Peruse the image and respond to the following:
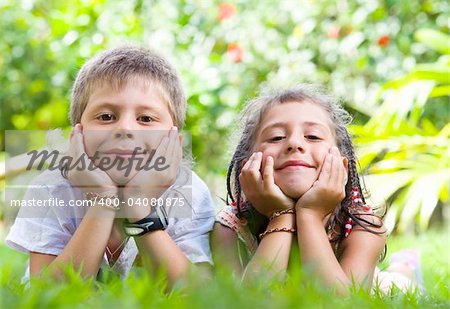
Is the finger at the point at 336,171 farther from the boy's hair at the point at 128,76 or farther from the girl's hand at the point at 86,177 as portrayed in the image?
the girl's hand at the point at 86,177

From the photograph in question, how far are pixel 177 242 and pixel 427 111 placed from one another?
215 inches

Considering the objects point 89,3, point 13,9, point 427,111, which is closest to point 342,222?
point 89,3

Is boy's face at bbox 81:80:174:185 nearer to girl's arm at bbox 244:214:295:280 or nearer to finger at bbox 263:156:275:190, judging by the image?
finger at bbox 263:156:275:190

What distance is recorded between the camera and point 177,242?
8.54 feet

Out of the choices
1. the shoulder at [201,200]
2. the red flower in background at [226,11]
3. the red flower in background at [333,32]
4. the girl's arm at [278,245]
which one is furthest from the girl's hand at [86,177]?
the red flower in background at [333,32]

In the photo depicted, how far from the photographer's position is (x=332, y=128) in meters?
2.77

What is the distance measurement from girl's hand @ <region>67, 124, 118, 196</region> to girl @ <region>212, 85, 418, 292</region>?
49 centimetres

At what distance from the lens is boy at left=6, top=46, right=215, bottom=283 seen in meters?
2.33

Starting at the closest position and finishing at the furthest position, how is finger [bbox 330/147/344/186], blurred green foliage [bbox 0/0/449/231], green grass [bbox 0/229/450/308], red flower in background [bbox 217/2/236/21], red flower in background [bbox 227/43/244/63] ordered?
green grass [bbox 0/229/450/308] → finger [bbox 330/147/344/186] → blurred green foliage [bbox 0/0/449/231] → red flower in background [bbox 227/43/244/63] → red flower in background [bbox 217/2/236/21]

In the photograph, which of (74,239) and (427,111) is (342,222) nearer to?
(74,239)

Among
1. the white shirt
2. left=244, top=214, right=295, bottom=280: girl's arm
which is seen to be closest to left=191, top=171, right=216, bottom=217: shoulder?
the white shirt

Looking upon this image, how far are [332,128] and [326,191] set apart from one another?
405mm

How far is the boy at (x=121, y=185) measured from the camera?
2330 mm

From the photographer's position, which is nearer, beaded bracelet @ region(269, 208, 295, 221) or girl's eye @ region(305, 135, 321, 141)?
beaded bracelet @ region(269, 208, 295, 221)
